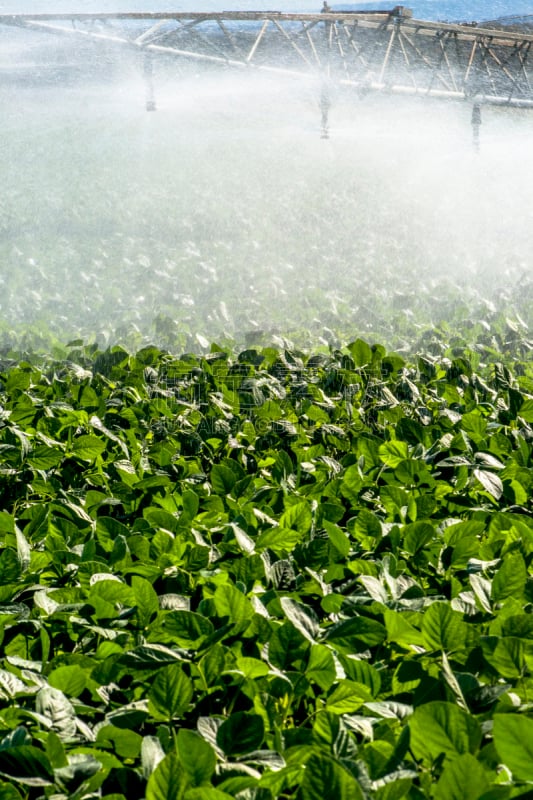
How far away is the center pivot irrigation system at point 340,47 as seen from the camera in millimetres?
12547

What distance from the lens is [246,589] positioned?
1818 mm

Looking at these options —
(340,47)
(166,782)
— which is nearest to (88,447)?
(166,782)

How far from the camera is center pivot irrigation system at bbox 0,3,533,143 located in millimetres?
12547

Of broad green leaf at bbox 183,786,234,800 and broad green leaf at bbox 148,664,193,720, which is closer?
broad green leaf at bbox 183,786,234,800

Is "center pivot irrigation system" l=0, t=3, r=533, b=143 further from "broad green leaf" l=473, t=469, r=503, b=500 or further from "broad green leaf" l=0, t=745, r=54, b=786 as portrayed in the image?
"broad green leaf" l=0, t=745, r=54, b=786

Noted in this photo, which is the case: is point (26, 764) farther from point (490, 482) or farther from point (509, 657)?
point (490, 482)

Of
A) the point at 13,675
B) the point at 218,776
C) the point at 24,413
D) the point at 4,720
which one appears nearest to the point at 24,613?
the point at 13,675

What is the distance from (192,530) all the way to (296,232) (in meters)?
8.94

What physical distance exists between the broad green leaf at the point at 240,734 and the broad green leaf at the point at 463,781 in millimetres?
293

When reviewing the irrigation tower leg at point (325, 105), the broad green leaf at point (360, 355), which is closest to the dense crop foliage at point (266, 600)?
the broad green leaf at point (360, 355)

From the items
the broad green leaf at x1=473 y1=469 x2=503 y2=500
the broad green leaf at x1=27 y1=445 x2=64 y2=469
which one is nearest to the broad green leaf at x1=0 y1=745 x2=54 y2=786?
the broad green leaf at x1=473 y1=469 x2=503 y2=500

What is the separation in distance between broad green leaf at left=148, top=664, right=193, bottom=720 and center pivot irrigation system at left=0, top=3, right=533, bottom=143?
11.9m

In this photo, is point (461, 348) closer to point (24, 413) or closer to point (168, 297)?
point (24, 413)

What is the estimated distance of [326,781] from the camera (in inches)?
39.2
